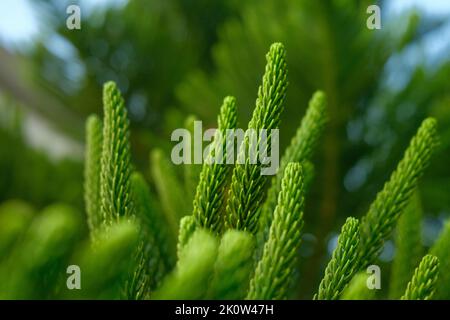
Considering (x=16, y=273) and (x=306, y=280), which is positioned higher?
(x=306, y=280)

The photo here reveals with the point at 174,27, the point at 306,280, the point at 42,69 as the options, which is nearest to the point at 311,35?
the point at 306,280

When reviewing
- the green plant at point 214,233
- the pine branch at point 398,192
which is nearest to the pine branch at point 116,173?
the green plant at point 214,233

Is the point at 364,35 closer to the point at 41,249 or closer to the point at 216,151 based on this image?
the point at 216,151

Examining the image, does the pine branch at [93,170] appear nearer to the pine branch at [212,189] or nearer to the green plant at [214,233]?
the green plant at [214,233]

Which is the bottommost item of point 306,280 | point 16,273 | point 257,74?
point 16,273

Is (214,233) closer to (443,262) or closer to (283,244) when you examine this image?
(283,244)

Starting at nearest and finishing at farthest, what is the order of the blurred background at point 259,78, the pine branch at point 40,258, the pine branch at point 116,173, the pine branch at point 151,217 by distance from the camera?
the pine branch at point 40,258 < the pine branch at point 116,173 < the pine branch at point 151,217 < the blurred background at point 259,78
